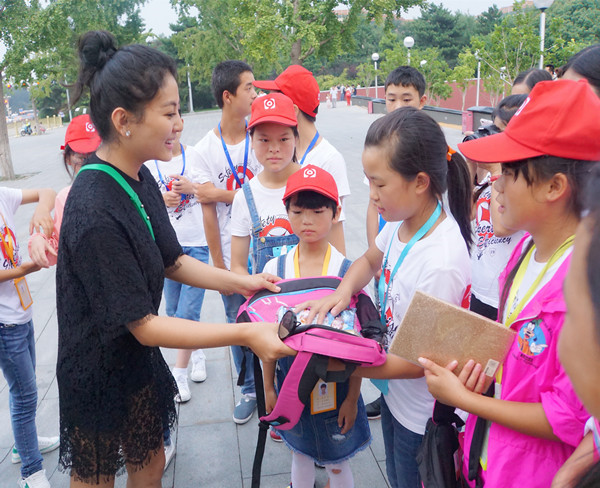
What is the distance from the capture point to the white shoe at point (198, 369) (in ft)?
12.4

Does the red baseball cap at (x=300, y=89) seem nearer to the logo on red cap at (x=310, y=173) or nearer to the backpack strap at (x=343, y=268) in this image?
the logo on red cap at (x=310, y=173)

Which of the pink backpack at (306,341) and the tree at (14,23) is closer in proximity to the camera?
the pink backpack at (306,341)

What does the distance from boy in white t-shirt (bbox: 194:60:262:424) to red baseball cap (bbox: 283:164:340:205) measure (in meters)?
1.02

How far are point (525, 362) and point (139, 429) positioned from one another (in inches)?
55.5

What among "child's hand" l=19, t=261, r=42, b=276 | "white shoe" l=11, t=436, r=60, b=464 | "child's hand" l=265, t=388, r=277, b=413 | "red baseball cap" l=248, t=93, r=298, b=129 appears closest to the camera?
"child's hand" l=265, t=388, r=277, b=413

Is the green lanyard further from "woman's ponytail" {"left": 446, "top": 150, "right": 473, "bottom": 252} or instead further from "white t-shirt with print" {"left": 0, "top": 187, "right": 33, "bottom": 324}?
"woman's ponytail" {"left": 446, "top": 150, "right": 473, "bottom": 252}

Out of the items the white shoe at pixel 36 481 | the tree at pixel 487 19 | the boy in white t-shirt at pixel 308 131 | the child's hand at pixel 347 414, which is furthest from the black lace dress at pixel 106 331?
the tree at pixel 487 19

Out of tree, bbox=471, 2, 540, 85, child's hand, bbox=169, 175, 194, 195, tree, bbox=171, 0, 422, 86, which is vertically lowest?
child's hand, bbox=169, 175, 194, 195

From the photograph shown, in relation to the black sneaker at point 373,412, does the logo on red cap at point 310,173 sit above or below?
above

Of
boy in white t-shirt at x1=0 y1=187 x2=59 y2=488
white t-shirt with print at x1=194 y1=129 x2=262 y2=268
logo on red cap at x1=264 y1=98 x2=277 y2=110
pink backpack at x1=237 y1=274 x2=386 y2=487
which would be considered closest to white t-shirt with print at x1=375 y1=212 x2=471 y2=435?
pink backpack at x1=237 y1=274 x2=386 y2=487

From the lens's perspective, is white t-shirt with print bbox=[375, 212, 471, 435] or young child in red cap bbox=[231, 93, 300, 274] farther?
young child in red cap bbox=[231, 93, 300, 274]

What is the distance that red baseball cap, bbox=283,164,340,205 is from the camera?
2.28m

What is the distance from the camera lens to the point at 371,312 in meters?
2.06

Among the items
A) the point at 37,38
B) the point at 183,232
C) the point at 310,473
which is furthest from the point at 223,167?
the point at 37,38
